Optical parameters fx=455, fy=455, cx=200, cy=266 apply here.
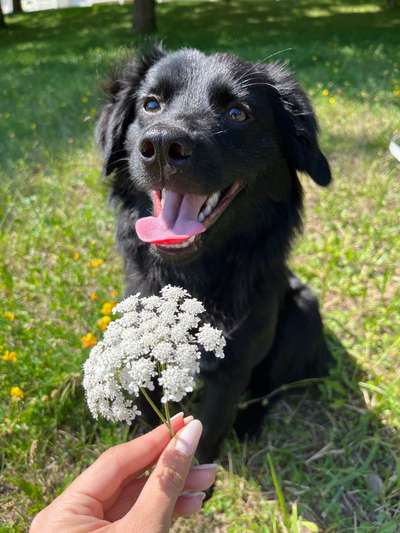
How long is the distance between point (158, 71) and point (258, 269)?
32.0 inches

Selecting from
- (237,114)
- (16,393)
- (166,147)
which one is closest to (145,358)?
(166,147)

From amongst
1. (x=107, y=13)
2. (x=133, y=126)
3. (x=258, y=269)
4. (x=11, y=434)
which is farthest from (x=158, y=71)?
(x=107, y=13)

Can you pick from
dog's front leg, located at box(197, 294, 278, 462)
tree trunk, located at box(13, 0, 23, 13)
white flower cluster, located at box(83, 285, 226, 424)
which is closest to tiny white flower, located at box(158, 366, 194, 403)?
white flower cluster, located at box(83, 285, 226, 424)

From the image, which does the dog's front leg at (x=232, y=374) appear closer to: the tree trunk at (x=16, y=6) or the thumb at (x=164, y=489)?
the thumb at (x=164, y=489)

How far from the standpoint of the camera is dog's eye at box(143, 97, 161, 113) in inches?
65.2

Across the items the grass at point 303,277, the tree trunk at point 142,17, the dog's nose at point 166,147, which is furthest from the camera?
the tree trunk at point 142,17

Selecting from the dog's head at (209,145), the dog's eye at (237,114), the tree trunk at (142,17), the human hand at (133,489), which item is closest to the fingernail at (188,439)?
the human hand at (133,489)

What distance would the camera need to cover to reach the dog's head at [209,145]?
54.6 inches

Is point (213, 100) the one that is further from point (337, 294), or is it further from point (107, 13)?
point (107, 13)

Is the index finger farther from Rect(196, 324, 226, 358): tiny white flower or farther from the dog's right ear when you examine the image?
the dog's right ear

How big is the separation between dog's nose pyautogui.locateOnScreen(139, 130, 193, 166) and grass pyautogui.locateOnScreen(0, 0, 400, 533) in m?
0.90

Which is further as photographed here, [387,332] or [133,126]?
[387,332]

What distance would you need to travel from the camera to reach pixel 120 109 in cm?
178

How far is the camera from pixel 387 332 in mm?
2230
